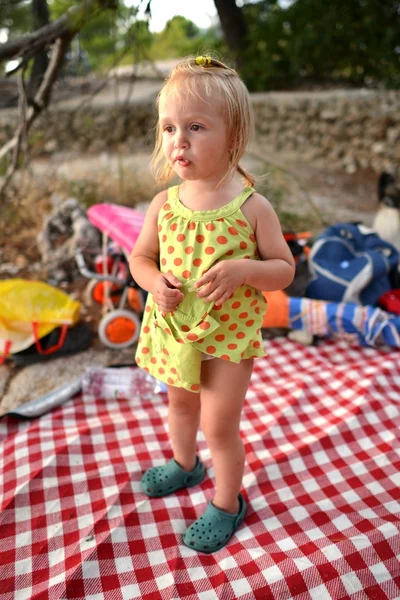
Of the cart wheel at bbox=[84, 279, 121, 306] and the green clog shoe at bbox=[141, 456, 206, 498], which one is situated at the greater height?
the cart wheel at bbox=[84, 279, 121, 306]

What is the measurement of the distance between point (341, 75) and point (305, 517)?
538 cm

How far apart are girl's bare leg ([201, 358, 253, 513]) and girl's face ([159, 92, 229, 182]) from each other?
44 centimetres

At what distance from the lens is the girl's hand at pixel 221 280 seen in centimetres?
106

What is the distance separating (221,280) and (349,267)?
5.22 ft

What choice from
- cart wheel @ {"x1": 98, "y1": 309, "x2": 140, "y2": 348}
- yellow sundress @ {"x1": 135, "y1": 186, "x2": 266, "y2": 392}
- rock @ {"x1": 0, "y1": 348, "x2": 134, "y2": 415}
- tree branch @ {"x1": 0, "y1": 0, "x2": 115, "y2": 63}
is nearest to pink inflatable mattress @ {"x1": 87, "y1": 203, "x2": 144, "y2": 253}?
cart wheel @ {"x1": 98, "y1": 309, "x2": 140, "y2": 348}

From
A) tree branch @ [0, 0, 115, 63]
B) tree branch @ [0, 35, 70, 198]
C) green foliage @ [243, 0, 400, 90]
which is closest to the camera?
tree branch @ [0, 0, 115, 63]

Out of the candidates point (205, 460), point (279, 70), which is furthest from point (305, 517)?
point (279, 70)

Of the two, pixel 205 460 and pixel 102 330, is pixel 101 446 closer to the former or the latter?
pixel 205 460

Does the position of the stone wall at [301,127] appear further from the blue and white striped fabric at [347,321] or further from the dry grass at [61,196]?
the blue and white striped fabric at [347,321]

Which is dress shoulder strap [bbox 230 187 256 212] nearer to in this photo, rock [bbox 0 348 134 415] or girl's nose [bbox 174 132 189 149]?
girl's nose [bbox 174 132 189 149]

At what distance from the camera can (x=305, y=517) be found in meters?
1.45

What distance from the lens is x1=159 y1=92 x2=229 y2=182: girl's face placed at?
3.42 ft

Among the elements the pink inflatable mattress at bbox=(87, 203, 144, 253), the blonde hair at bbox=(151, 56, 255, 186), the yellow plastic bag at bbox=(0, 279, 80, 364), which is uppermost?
the blonde hair at bbox=(151, 56, 255, 186)

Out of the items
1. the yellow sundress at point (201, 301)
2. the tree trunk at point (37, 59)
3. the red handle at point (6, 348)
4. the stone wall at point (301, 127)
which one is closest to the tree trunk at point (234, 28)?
the stone wall at point (301, 127)
